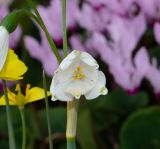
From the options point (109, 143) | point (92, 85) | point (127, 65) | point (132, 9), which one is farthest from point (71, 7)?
point (92, 85)

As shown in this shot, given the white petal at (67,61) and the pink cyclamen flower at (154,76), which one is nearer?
the white petal at (67,61)

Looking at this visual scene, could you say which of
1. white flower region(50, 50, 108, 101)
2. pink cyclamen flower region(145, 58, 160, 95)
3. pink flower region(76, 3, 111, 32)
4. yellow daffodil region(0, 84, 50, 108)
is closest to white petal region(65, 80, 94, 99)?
white flower region(50, 50, 108, 101)

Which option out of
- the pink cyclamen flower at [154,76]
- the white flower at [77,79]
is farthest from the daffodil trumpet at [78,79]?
the pink cyclamen flower at [154,76]

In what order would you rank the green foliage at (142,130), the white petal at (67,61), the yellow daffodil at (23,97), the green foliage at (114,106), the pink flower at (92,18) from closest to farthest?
the white petal at (67,61) → the yellow daffodil at (23,97) → the green foliage at (142,130) → the green foliage at (114,106) → the pink flower at (92,18)

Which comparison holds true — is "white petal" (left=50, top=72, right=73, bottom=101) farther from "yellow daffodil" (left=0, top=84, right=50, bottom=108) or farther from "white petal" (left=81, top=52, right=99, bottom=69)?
"yellow daffodil" (left=0, top=84, right=50, bottom=108)

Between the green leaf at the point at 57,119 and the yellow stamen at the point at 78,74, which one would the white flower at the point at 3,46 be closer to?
the yellow stamen at the point at 78,74

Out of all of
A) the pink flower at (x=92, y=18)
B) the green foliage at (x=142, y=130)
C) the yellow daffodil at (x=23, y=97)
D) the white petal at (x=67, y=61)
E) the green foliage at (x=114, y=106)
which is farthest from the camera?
the pink flower at (x=92, y=18)

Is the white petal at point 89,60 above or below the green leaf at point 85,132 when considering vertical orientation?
above

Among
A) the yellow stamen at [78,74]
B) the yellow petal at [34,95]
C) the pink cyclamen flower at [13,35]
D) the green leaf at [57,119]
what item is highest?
the yellow stamen at [78,74]

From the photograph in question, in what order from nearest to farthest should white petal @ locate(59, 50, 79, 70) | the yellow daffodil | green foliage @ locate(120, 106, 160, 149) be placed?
white petal @ locate(59, 50, 79, 70) → the yellow daffodil → green foliage @ locate(120, 106, 160, 149)
